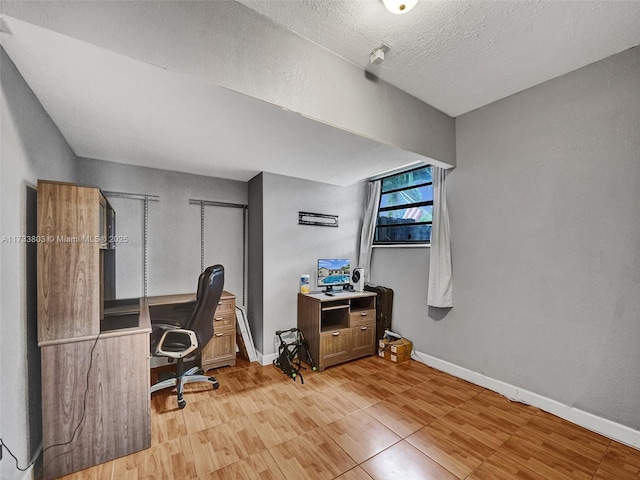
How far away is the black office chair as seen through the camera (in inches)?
89.6

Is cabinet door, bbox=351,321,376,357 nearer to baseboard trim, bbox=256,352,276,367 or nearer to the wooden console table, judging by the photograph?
the wooden console table

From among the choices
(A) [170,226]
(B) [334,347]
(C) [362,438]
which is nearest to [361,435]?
(C) [362,438]

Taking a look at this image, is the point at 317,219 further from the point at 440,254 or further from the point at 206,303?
the point at 206,303

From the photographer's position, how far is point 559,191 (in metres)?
2.16

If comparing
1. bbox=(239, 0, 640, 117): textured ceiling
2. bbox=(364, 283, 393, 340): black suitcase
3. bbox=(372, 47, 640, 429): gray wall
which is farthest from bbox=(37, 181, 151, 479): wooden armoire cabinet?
bbox=(372, 47, 640, 429): gray wall

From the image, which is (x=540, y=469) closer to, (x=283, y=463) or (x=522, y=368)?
(x=522, y=368)

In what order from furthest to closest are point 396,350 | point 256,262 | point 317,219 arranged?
point 317,219
point 256,262
point 396,350

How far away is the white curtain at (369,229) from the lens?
3.93 meters

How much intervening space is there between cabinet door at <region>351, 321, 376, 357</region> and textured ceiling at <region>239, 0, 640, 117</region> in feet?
8.85

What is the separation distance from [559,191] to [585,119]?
1.87 feet

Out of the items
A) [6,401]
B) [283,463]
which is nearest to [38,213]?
[6,401]

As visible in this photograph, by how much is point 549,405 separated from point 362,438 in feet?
5.42

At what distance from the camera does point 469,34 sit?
1.67 m

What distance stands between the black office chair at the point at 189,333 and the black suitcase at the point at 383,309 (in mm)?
2099
